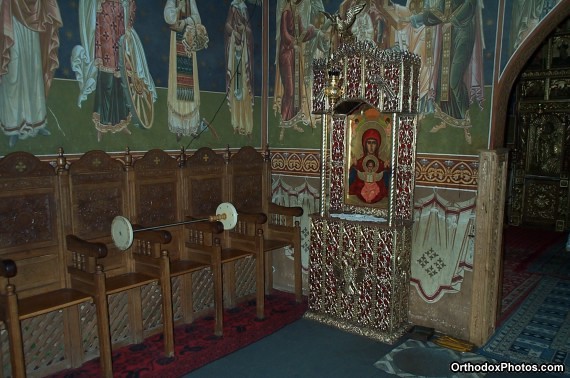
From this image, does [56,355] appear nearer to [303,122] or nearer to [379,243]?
[379,243]

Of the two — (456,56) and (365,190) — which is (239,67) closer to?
(365,190)

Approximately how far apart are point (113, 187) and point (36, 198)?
2.30 ft

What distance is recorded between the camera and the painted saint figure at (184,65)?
4.86 meters

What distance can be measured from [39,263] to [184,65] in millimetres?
2456

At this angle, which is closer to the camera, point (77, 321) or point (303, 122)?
point (77, 321)

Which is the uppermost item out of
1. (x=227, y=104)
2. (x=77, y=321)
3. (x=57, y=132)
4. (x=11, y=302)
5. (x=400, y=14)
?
(x=400, y=14)

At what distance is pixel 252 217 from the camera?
518cm

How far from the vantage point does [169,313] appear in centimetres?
421

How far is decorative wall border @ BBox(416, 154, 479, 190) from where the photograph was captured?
14.8 feet

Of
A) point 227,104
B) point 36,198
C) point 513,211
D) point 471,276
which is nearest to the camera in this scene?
point 36,198

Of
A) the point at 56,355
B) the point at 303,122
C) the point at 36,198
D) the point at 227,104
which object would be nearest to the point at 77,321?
the point at 56,355

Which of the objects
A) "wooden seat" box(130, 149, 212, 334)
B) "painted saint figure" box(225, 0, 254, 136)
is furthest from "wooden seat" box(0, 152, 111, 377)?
"painted saint figure" box(225, 0, 254, 136)

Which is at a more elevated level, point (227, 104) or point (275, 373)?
point (227, 104)

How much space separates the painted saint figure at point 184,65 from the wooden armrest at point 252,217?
3.51ft
